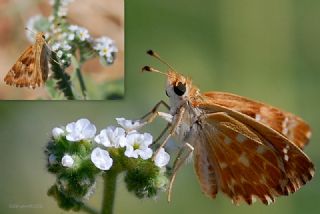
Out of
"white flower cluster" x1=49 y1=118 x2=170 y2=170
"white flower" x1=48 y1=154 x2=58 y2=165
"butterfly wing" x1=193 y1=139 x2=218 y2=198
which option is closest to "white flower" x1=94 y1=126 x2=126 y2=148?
"white flower cluster" x1=49 y1=118 x2=170 y2=170

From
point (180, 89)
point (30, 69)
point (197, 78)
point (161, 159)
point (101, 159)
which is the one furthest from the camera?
point (197, 78)

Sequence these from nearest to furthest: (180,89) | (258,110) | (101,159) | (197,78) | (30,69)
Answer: (101,159) → (180,89) → (258,110) → (30,69) → (197,78)

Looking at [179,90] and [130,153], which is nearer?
[130,153]

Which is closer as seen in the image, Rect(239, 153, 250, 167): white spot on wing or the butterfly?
Rect(239, 153, 250, 167): white spot on wing

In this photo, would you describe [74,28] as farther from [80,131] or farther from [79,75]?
[80,131]

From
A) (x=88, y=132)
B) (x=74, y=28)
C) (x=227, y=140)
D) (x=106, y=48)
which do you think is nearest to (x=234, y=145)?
(x=227, y=140)

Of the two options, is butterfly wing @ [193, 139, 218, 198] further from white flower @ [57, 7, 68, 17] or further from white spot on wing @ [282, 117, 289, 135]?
white flower @ [57, 7, 68, 17]

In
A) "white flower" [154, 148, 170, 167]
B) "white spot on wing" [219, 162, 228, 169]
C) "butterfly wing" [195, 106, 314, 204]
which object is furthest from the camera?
"white spot on wing" [219, 162, 228, 169]

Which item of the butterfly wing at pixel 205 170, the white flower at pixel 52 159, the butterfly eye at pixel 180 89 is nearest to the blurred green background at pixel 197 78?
the butterfly wing at pixel 205 170
